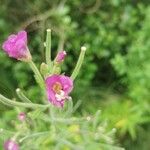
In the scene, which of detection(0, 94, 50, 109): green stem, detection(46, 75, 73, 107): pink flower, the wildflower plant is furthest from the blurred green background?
detection(46, 75, 73, 107): pink flower

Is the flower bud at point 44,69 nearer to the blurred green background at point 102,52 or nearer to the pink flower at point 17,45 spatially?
the pink flower at point 17,45

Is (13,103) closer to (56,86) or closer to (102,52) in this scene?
(56,86)

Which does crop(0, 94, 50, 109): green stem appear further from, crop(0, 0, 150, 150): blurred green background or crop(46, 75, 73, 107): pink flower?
crop(0, 0, 150, 150): blurred green background

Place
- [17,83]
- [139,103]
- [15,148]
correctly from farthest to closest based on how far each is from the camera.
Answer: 1. [17,83]
2. [139,103]
3. [15,148]

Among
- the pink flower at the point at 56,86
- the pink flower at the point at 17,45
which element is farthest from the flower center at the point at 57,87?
the pink flower at the point at 17,45

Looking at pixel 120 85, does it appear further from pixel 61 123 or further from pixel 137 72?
pixel 61 123

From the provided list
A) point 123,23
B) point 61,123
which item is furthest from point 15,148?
point 123,23
